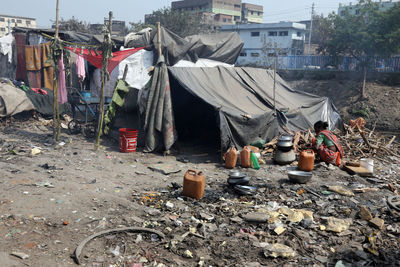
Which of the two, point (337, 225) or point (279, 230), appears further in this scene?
point (337, 225)

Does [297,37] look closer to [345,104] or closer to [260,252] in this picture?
[345,104]

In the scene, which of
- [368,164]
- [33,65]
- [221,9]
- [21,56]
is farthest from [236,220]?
[221,9]

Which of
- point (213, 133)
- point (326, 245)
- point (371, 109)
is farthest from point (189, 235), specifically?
point (371, 109)

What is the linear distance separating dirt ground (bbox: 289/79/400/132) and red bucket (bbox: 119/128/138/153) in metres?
12.8

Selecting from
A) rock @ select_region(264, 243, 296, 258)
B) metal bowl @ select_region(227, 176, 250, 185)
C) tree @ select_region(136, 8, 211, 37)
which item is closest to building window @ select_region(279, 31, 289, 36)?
tree @ select_region(136, 8, 211, 37)

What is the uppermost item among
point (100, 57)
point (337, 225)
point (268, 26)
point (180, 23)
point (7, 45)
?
point (268, 26)

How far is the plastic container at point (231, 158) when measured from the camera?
7.50 m

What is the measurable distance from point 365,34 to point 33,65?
1627cm

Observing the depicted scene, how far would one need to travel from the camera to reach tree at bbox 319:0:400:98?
17656 mm

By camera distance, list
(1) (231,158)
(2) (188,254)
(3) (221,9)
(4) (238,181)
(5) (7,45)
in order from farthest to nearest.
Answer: (3) (221,9) < (5) (7,45) < (1) (231,158) < (4) (238,181) < (2) (188,254)

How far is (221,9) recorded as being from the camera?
47.2 metres

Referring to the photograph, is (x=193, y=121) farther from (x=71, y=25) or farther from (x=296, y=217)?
(x=71, y=25)

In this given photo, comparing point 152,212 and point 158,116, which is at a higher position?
point 158,116

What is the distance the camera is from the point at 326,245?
440cm
